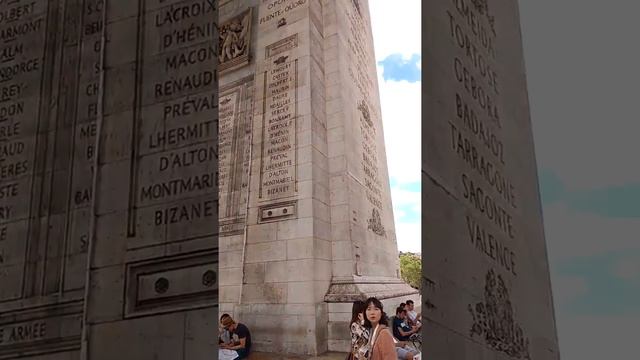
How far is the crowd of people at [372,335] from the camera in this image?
8734mm

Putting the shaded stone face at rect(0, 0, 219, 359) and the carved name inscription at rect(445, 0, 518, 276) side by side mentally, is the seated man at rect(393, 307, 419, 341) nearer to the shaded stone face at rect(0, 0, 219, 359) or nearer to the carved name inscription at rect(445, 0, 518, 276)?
the carved name inscription at rect(445, 0, 518, 276)

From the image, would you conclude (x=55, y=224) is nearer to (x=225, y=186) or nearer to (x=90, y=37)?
(x=90, y=37)

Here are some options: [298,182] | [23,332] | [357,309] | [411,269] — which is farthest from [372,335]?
[411,269]

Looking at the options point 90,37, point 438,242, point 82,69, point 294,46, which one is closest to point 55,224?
point 82,69

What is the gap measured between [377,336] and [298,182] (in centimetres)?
420

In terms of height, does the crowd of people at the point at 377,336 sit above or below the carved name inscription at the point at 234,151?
below

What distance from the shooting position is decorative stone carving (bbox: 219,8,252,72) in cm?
1397

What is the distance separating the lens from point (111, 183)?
439 centimetres

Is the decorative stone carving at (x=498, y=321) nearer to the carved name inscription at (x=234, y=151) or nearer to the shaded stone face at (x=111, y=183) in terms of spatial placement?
the shaded stone face at (x=111, y=183)

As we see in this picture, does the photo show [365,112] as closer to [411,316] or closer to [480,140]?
[411,316]

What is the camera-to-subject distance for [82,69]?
18.1ft

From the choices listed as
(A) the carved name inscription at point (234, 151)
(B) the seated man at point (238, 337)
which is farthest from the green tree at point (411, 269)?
(B) the seated man at point (238, 337)

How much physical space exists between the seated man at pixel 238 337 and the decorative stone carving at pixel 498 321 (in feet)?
22.6

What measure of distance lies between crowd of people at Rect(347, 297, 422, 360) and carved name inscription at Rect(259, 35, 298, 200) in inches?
137
